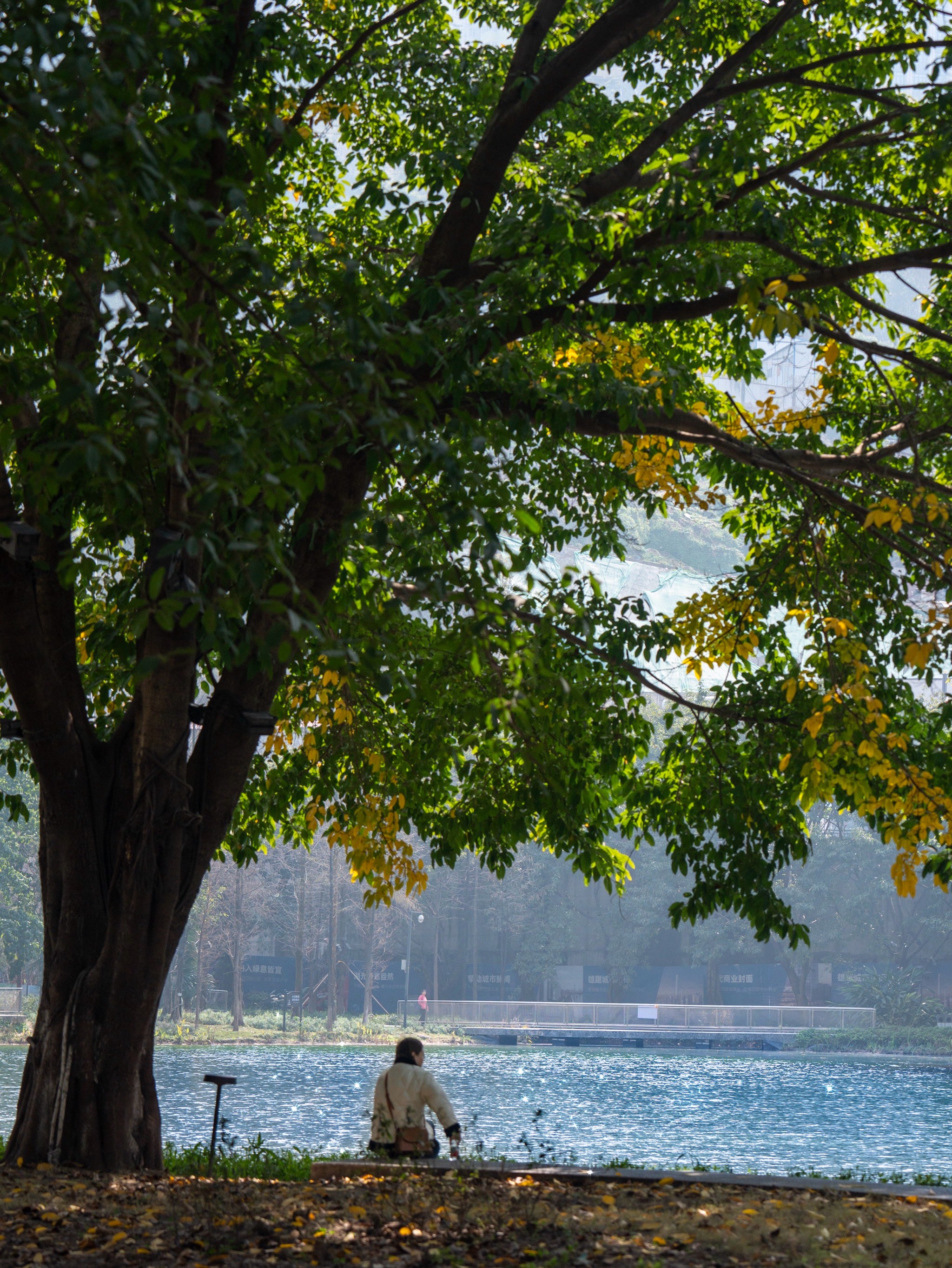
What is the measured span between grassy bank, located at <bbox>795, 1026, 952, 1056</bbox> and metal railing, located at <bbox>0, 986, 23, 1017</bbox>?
2446 cm

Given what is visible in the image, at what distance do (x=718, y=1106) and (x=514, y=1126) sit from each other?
6.12 m

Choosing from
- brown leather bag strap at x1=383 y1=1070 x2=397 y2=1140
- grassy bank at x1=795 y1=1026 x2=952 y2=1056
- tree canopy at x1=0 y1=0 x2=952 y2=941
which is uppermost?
tree canopy at x1=0 y1=0 x2=952 y2=941

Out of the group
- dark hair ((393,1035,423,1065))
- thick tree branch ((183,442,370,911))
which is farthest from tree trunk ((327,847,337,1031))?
thick tree branch ((183,442,370,911))

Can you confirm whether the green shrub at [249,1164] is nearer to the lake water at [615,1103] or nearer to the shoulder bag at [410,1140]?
the shoulder bag at [410,1140]

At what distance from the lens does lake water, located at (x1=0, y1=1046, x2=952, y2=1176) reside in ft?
55.8

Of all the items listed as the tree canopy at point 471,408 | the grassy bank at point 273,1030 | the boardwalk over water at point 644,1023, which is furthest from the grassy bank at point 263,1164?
the boardwalk over water at point 644,1023

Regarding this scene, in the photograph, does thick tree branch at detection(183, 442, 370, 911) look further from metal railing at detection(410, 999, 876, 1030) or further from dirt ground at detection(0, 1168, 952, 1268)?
metal railing at detection(410, 999, 876, 1030)

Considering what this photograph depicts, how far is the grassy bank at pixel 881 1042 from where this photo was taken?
3772cm

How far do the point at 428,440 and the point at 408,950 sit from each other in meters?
44.5

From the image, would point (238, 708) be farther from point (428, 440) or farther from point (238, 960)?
point (238, 960)

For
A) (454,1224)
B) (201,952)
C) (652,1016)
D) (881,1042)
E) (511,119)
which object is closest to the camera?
(454,1224)

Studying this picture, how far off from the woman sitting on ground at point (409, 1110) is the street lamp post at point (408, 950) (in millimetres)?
35805

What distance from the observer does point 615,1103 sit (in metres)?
23.4

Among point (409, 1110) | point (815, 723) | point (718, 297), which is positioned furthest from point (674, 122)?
point (409, 1110)
